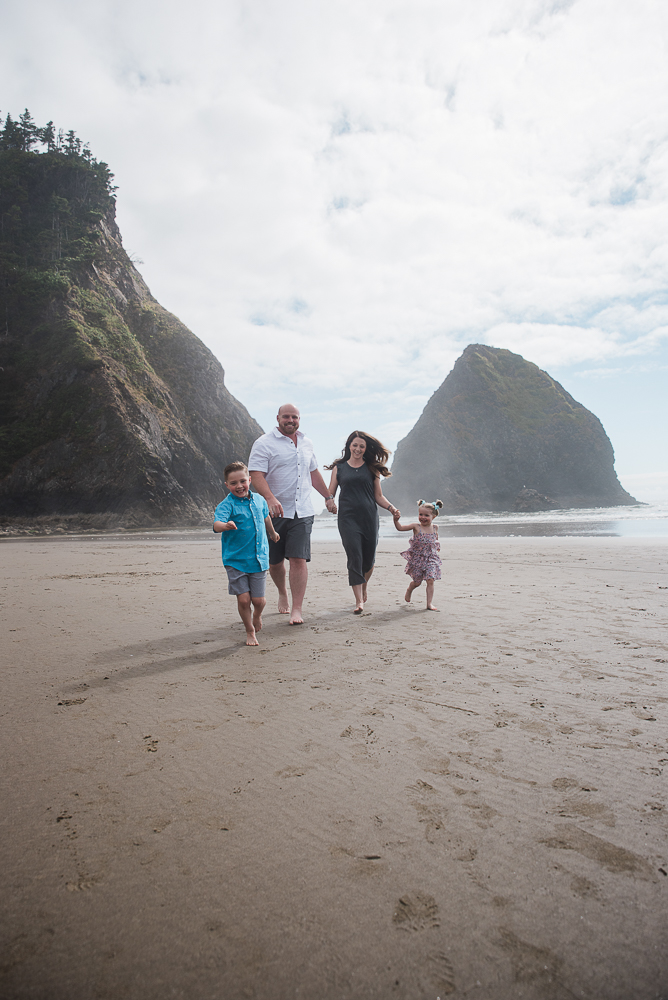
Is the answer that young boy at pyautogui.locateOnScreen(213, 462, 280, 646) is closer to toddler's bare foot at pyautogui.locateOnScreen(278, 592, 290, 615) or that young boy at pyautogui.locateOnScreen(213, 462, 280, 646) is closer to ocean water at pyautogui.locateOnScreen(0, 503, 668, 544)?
toddler's bare foot at pyautogui.locateOnScreen(278, 592, 290, 615)

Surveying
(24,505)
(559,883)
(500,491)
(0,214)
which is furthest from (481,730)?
(500,491)

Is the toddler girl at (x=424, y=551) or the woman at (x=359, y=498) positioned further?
the toddler girl at (x=424, y=551)

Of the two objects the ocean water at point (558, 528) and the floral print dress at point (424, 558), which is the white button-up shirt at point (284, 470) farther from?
the ocean water at point (558, 528)

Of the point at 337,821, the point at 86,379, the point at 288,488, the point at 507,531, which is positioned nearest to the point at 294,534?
the point at 288,488

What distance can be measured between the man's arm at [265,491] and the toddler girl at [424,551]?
135 centimetres

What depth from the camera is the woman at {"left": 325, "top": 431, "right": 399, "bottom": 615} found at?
535cm

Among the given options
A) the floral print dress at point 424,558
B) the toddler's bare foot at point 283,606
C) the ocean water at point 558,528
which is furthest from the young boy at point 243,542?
the ocean water at point 558,528

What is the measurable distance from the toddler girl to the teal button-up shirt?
67.6 inches

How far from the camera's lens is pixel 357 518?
5.44 metres

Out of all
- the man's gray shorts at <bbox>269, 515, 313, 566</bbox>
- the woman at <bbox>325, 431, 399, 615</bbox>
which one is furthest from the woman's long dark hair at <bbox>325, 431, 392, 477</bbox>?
the man's gray shorts at <bbox>269, 515, 313, 566</bbox>

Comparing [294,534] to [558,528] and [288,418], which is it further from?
[558,528]

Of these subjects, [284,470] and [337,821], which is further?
[284,470]

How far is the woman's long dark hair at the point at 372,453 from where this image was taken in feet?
18.3

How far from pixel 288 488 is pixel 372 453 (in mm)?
1144
